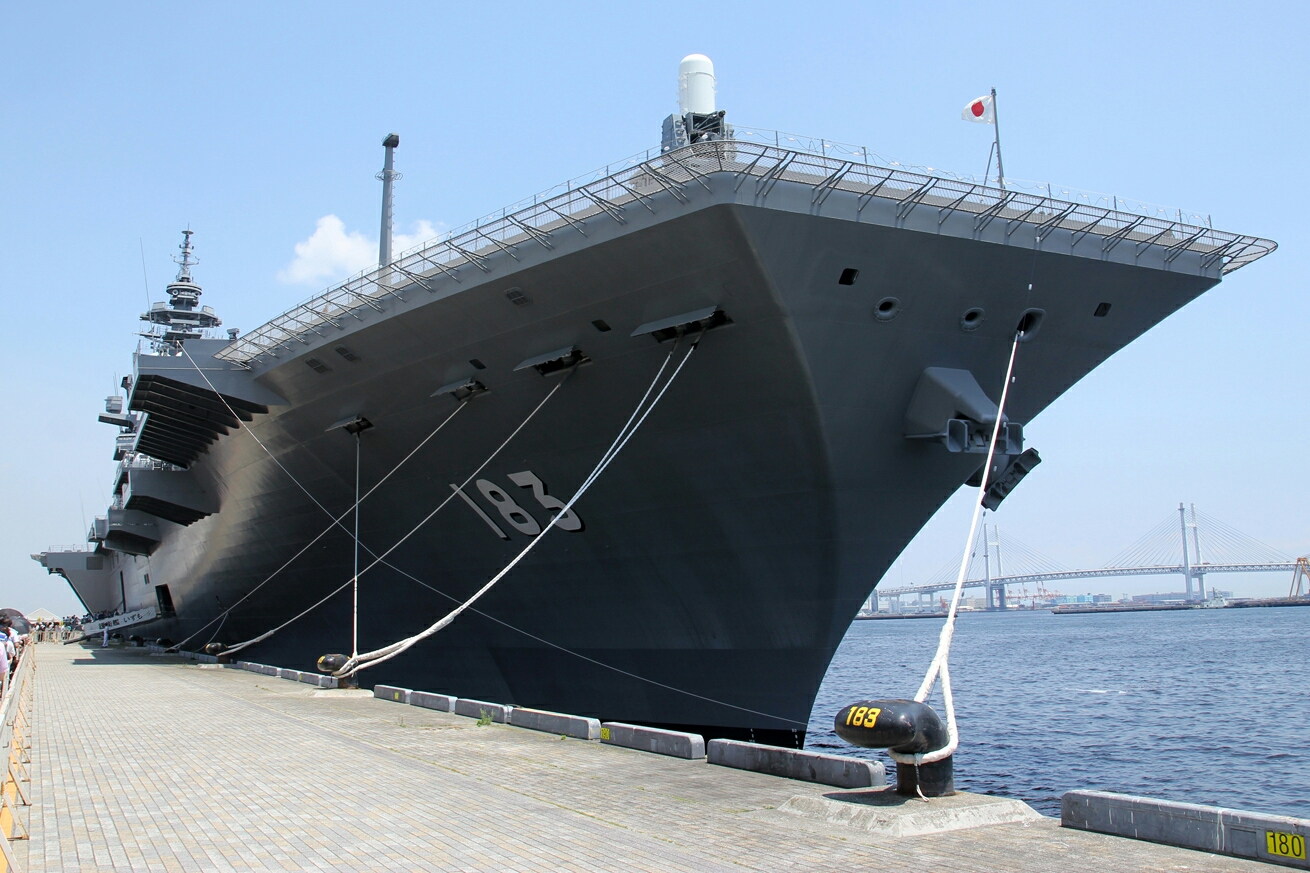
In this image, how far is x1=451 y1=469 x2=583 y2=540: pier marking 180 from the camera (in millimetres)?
13992

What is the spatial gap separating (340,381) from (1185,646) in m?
53.4

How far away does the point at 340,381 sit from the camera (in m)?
16.7

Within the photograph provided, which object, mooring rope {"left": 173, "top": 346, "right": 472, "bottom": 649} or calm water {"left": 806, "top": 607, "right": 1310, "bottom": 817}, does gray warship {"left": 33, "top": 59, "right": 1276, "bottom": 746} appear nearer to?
mooring rope {"left": 173, "top": 346, "right": 472, "bottom": 649}

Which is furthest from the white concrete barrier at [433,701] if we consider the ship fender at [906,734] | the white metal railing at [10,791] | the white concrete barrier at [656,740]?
the ship fender at [906,734]

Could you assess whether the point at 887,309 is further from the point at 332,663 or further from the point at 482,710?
the point at 332,663

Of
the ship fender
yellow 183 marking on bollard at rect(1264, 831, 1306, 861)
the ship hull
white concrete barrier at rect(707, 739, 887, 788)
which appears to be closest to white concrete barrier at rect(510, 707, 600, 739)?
white concrete barrier at rect(707, 739, 887, 788)

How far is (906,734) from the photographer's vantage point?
593cm

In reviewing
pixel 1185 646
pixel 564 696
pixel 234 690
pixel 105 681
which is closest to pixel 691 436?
pixel 564 696

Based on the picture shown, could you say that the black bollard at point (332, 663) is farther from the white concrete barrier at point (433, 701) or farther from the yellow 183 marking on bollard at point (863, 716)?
the yellow 183 marking on bollard at point (863, 716)

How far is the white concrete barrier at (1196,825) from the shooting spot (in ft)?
15.7

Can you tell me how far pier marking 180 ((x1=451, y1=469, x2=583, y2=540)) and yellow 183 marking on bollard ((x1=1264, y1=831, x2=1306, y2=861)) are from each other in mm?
9881

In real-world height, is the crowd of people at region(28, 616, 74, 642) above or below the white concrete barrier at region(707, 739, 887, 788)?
below

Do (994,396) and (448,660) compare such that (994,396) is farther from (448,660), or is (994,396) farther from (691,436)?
(448,660)

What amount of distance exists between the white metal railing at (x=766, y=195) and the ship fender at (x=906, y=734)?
591cm
